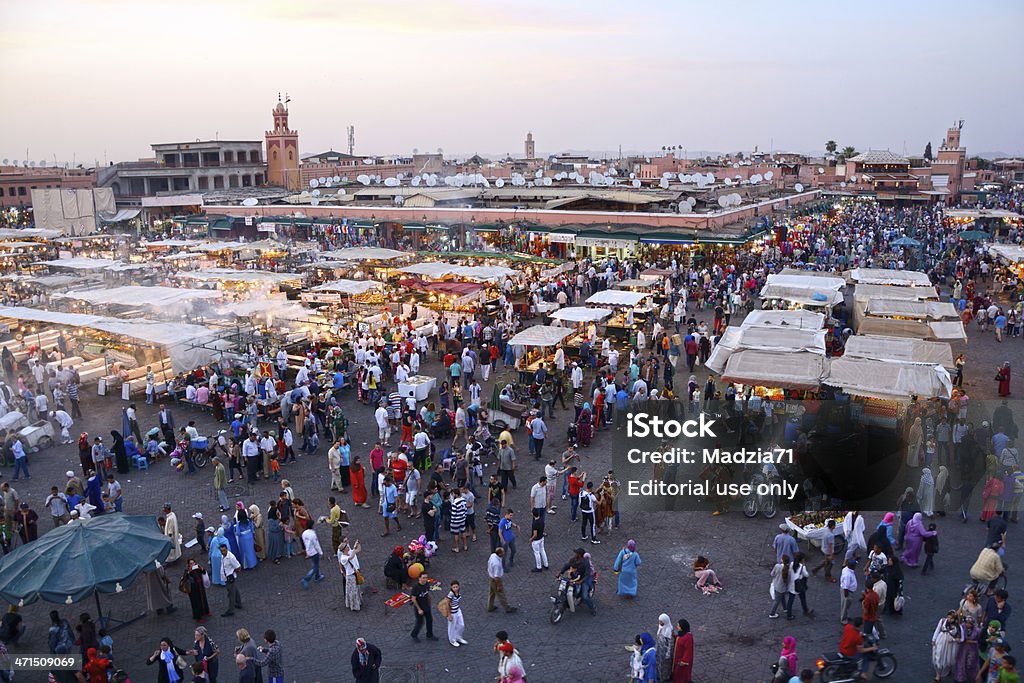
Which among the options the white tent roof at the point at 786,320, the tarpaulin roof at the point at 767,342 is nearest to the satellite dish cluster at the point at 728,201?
the white tent roof at the point at 786,320

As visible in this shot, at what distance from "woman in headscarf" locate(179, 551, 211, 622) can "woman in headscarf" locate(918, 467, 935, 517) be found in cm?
948

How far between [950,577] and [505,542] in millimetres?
5423

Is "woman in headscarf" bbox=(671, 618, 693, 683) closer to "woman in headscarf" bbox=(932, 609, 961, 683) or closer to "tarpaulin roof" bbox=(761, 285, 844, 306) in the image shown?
"woman in headscarf" bbox=(932, 609, 961, 683)

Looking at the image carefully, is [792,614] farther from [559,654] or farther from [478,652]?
[478,652]

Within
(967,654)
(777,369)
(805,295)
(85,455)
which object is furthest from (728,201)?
(967,654)

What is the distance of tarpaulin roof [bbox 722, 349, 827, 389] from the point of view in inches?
507

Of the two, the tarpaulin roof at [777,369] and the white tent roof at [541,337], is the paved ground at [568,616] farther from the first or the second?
the white tent roof at [541,337]

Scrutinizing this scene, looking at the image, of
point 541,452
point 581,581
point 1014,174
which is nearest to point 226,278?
point 541,452

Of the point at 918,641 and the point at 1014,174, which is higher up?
the point at 1014,174

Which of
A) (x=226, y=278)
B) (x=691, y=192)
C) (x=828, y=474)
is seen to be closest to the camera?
(x=828, y=474)

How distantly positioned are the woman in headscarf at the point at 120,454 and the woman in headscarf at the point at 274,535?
4703mm

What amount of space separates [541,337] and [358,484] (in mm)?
6919

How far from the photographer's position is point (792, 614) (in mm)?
8453

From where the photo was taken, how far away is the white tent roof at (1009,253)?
2562 cm
